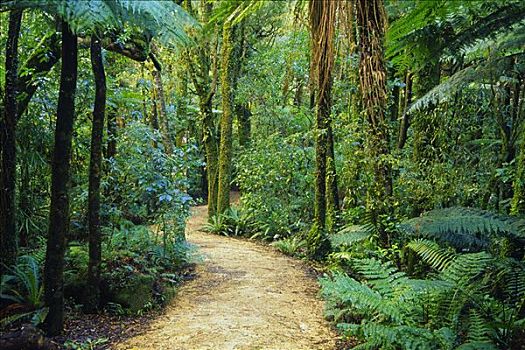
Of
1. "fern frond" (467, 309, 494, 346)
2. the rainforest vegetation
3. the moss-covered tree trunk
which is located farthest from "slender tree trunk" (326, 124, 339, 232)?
"fern frond" (467, 309, 494, 346)

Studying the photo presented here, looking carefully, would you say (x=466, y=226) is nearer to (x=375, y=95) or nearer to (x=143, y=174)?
(x=375, y=95)

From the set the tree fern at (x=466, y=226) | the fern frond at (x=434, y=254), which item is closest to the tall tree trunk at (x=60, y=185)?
the tree fern at (x=466, y=226)

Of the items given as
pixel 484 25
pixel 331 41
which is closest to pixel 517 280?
pixel 484 25

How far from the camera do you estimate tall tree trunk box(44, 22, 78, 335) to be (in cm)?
394

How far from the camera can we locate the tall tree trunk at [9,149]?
433 cm

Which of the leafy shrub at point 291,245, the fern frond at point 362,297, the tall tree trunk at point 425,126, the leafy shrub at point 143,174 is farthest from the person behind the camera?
the leafy shrub at point 291,245

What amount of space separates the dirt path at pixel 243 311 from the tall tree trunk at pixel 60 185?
2.54ft

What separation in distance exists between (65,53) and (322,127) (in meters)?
4.48

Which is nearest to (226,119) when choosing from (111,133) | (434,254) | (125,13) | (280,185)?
(280,185)

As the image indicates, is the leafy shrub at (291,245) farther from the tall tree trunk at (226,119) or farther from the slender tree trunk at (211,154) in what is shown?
the slender tree trunk at (211,154)

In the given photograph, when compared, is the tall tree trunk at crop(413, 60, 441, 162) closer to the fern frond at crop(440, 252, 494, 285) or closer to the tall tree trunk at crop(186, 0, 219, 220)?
the fern frond at crop(440, 252, 494, 285)

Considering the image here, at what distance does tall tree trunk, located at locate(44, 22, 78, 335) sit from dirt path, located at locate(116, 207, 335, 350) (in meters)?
0.78

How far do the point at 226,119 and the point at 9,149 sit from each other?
24.0 feet

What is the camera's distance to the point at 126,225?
7891 mm
